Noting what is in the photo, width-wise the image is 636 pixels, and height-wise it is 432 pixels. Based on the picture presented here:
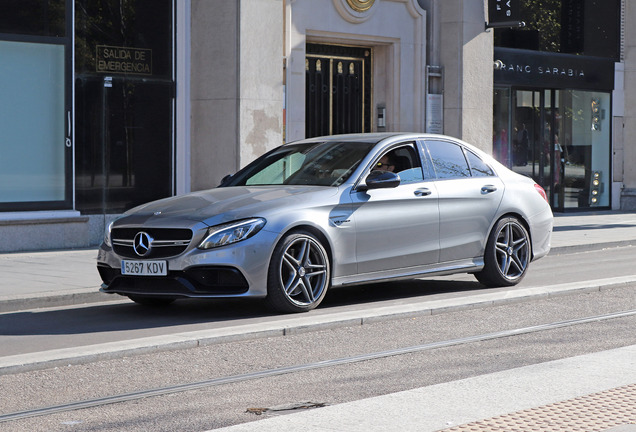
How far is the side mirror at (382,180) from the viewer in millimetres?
9727

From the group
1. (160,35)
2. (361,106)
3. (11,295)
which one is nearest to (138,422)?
(11,295)

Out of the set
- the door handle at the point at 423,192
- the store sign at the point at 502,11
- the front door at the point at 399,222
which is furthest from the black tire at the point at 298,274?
the store sign at the point at 502,11

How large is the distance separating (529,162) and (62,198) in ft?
40.3

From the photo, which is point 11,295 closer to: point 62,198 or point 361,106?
point 62,198

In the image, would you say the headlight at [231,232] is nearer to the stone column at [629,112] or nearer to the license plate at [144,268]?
the license plate at [144,268]

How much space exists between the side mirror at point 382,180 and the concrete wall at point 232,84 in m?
7.39

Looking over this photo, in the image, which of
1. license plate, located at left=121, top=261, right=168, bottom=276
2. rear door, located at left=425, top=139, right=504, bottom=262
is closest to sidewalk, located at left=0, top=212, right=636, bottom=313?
license plate, located at left=121, top=261, right=168, bottom=276

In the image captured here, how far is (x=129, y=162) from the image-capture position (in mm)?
16344

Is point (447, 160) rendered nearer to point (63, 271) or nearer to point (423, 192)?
point (423, 192)

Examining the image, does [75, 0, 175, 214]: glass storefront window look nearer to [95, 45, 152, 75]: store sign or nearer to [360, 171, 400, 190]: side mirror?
[95, 45, 152, 75]: store sign

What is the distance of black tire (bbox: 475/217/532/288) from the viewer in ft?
36.1

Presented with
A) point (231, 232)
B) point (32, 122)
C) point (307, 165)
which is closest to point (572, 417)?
point (231, 232)

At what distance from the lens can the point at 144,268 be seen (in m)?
8.95

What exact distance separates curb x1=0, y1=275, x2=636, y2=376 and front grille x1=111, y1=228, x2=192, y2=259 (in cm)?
91
